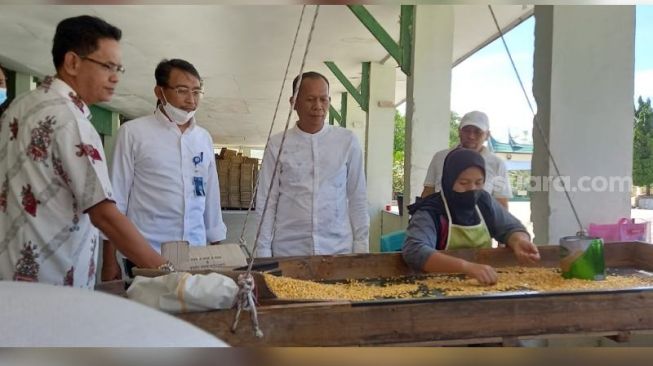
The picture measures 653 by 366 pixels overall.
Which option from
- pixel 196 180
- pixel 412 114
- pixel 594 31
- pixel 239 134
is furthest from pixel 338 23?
pixel 239 134

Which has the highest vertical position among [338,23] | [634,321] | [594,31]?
[338,23]

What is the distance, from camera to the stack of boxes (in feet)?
26.1

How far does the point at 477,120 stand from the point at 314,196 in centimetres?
137

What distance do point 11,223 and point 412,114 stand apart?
13.8ft

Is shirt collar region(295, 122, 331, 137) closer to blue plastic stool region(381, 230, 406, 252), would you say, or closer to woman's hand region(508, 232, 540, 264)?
woman's hand region(508, 232, 540, 264)

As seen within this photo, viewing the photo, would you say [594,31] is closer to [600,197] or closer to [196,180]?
[600,197]

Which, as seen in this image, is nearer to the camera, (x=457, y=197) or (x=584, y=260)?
(x=584, y=260)

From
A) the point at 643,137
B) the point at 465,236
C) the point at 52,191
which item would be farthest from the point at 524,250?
the point at 643,137

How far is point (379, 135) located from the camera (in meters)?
8.34

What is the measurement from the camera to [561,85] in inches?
115

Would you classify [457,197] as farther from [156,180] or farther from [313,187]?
[156,180]

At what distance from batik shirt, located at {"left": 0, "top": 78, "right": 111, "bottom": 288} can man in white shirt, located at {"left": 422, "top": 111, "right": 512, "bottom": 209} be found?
91.3 inches

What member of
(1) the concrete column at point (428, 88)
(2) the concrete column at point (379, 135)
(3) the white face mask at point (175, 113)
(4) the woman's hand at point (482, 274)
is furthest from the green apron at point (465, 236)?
(2) the concrete column at point (379, 135)

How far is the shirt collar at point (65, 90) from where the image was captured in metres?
1.56
